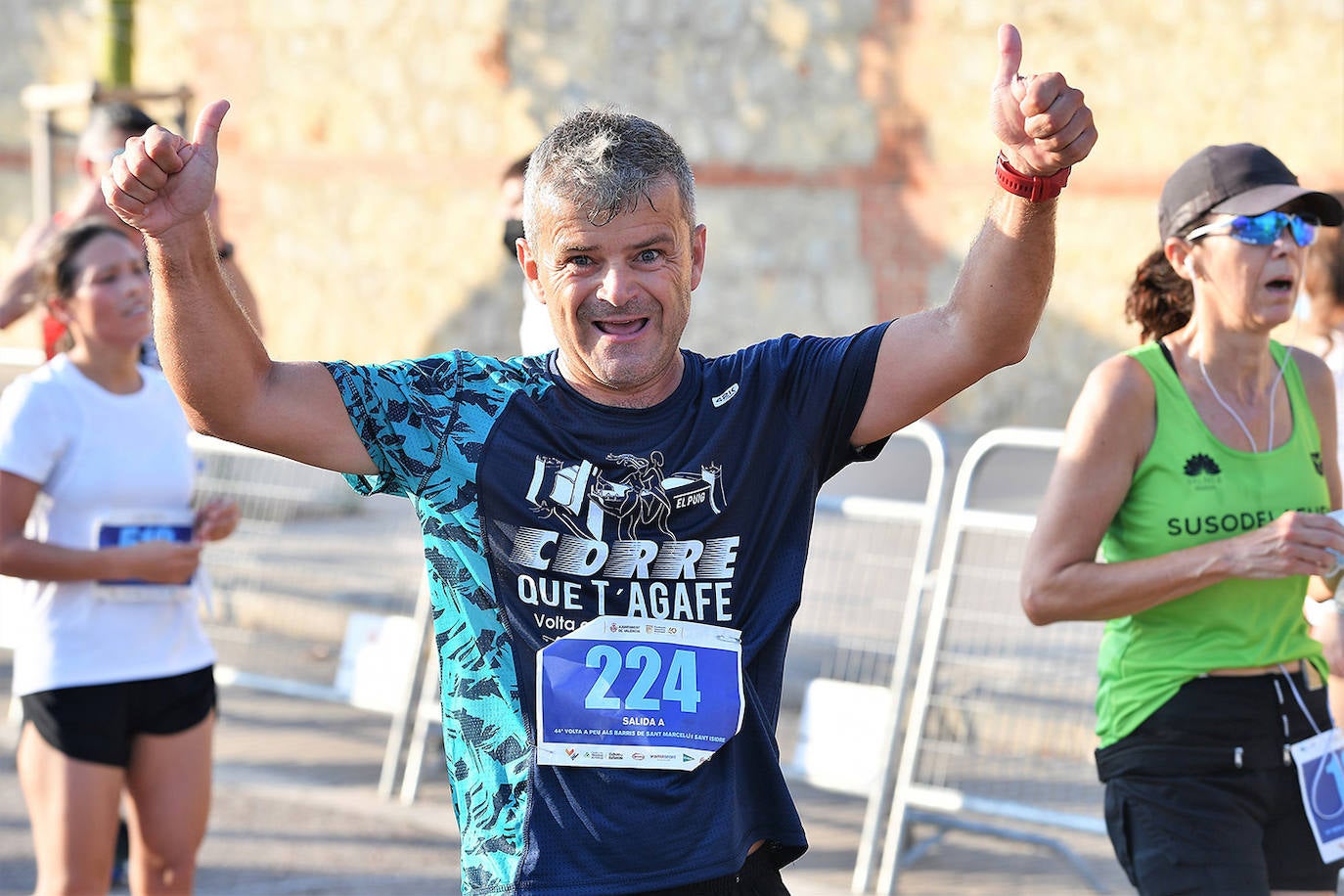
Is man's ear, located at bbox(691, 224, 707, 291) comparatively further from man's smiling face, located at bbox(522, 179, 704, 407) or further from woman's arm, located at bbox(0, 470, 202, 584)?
woman's arm, located at bbox(0, 470, 202, 584)

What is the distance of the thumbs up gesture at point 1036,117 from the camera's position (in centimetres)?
231

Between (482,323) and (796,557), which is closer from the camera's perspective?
(796,557)

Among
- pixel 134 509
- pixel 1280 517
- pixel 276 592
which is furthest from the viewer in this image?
pixel 276 592

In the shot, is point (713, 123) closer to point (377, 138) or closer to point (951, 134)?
point (951, 134)

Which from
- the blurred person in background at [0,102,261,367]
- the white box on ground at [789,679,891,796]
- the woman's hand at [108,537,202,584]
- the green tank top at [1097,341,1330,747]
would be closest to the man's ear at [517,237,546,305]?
the green tank top at [1097,341,1330,747]

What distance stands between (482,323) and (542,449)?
15.4 meters

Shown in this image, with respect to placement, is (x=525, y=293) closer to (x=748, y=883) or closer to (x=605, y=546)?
(x=605, y=546)

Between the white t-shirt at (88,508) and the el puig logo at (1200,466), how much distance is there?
2.64 m

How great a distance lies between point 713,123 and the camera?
17.0 m

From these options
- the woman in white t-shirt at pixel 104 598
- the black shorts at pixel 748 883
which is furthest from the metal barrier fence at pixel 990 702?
the black shorts at pixel 748 883

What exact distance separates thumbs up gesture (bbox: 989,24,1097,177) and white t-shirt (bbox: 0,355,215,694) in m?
2.91

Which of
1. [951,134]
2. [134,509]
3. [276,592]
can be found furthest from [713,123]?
[134,509]

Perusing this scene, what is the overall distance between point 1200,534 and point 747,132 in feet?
45.6

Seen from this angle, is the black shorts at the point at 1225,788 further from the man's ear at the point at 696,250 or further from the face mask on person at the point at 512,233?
the face mask on person at the point at 512,233
